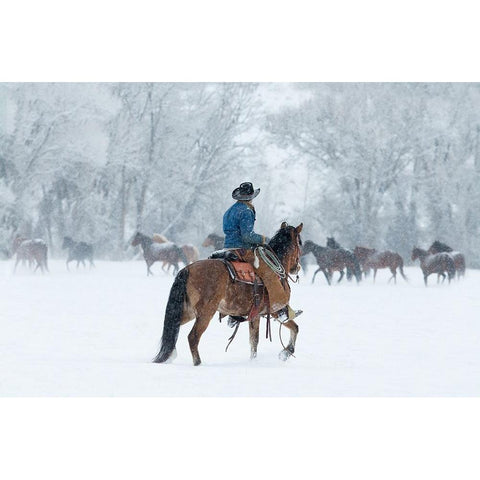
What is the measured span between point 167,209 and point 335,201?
6.84 m

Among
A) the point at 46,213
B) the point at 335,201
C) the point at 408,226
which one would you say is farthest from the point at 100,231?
the point at 408,226

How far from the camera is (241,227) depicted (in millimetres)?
8266

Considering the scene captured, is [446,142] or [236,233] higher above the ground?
[446,142]

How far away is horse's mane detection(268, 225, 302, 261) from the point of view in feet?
28.4

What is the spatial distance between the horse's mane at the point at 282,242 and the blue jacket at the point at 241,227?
370 mm

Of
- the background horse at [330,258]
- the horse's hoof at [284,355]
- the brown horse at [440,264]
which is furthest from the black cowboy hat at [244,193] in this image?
the brown horse at [440,264]

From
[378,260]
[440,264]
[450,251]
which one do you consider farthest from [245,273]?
[378,260]

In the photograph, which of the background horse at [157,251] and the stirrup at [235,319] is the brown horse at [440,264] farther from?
the stirrup at [235,319]

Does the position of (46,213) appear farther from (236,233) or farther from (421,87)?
(236,233)

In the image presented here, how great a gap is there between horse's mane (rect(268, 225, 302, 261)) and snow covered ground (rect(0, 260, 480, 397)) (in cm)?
126

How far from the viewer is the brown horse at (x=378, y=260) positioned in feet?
77.0

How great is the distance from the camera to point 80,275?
2342cm

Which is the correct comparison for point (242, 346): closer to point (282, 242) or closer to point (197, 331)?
point (282, 242)

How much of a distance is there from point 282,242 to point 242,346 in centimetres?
260
